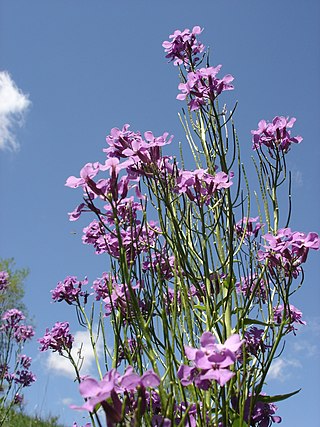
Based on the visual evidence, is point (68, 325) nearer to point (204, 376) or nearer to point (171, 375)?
point (171, 375)

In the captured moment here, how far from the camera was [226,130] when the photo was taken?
7.18 ft

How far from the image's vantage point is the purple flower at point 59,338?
262 cm

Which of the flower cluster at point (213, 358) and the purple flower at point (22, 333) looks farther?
the purple flower at point (22, 333)

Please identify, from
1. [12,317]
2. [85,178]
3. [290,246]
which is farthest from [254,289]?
[12,317]

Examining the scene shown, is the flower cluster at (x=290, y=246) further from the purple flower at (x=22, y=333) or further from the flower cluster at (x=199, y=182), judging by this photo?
the purple flower at (x=22, y=333)

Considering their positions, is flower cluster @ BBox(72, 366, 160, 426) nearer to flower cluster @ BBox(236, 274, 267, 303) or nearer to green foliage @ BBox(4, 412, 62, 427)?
flower cluster @ BBox(236, 274, 267, 303)

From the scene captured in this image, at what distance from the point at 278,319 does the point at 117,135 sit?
1.23 meters

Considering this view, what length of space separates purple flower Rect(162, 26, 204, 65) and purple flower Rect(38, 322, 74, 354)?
4.96 ft

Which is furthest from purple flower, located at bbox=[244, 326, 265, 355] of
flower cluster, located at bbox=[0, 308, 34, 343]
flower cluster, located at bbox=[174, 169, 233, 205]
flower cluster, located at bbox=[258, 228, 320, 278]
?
flower cluster, located at bbox=[0, 308, 34, 343]

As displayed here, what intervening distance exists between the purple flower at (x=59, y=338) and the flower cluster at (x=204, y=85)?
1.33 metres

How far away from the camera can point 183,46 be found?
2641mm

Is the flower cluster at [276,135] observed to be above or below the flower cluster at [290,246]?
above

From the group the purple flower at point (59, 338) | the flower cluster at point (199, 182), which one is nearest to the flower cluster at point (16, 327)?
the purple flower at point (59, 338)

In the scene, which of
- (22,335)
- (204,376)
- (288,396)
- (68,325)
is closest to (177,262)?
(288,396)
